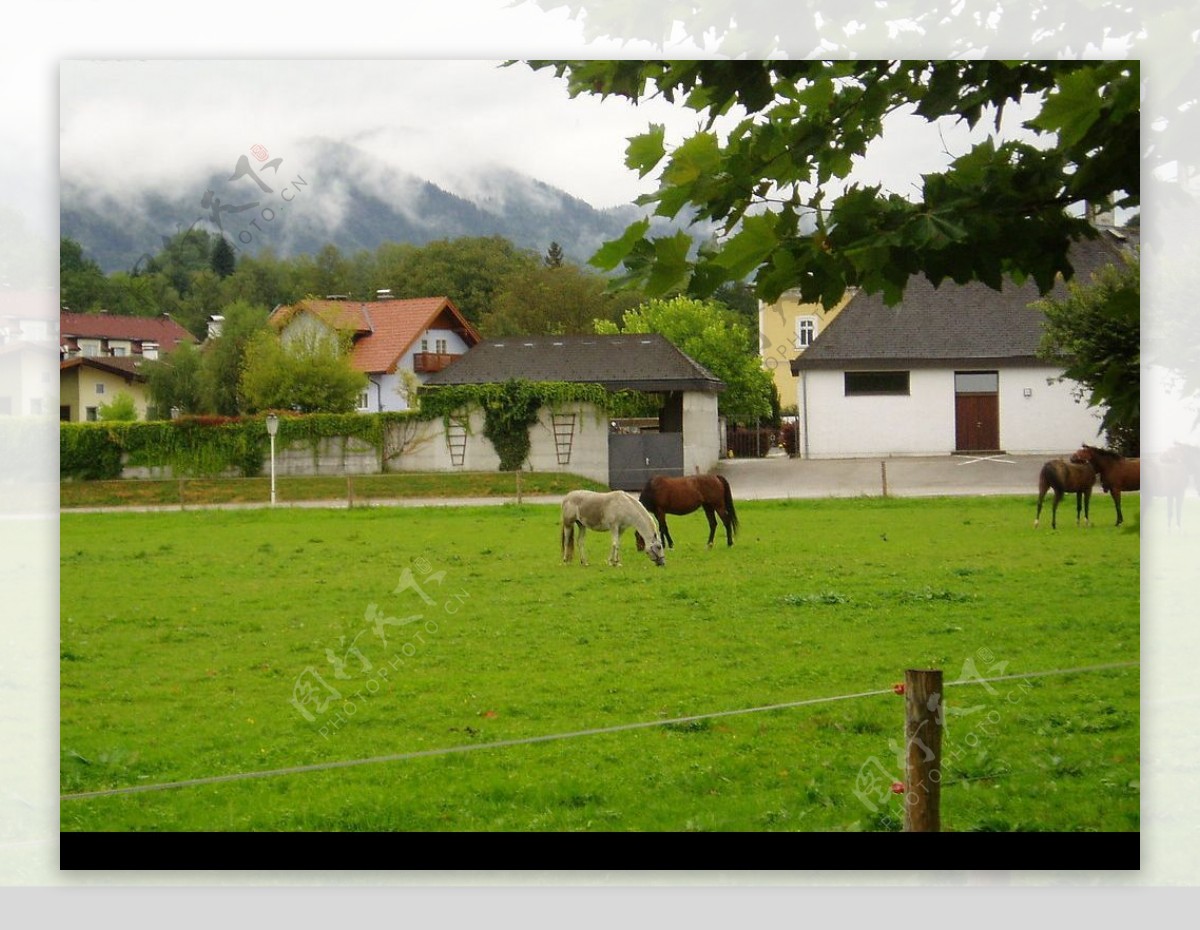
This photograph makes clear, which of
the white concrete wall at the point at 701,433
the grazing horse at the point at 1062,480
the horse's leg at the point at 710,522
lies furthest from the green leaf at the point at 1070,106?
the horse's leg at the point at 710,522

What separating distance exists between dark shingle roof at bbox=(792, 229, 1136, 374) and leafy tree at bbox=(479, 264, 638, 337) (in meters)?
0.91

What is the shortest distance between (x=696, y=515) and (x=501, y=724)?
76.6 inches

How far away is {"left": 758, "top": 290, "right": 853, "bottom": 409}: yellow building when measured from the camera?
448 centimetres

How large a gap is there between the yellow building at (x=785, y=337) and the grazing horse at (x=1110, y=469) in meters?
1.27

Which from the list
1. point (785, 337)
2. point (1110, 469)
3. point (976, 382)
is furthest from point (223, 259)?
point (1110, 469)

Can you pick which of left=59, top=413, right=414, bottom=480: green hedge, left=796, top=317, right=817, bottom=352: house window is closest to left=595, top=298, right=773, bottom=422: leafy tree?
left=796, top=317, right=817, bottom=352: house window

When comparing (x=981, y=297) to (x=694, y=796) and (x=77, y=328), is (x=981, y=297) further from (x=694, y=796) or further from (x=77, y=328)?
(x=77, y=328)

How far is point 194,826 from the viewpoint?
401cm

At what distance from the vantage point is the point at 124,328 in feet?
15.6

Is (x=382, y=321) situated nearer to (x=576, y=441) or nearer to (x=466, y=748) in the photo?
(x=576, y=441)

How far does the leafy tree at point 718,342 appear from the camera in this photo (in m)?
4.87

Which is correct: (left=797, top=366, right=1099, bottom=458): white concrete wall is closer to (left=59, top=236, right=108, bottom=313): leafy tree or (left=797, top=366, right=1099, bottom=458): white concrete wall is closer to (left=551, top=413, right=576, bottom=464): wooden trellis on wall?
(left=551, top=413, right=576, bottom=464): wooden trellis on wall

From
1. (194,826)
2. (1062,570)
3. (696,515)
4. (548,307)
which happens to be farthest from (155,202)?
(1062,570)

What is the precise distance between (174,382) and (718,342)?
2.35 meters
